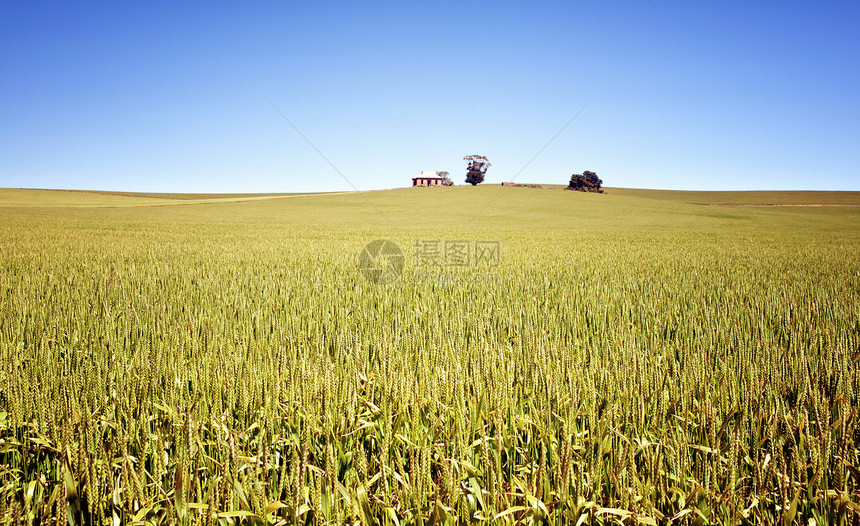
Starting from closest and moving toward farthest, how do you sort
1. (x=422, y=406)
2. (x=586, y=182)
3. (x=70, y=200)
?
(x=422, y=406) < (x=70, y=200) < (x=586, y=182)

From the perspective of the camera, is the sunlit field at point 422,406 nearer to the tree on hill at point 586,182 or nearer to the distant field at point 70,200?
the distant field at point 70,200

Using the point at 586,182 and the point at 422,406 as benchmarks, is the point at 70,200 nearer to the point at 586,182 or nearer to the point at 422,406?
the point at 422,406

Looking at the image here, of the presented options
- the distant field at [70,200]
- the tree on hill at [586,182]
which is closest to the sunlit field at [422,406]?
the distant field at [70,200]

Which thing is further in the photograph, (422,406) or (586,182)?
(586,182)

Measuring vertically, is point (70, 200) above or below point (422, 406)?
above

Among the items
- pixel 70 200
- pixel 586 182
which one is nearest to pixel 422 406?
pixel 70 200

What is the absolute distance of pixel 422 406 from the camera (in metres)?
2.18

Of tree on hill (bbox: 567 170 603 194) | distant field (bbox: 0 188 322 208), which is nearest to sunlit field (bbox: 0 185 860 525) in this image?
distant field (bbox: 0 188 322 208)

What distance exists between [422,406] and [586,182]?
71732 millimetres

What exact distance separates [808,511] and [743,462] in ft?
0.90

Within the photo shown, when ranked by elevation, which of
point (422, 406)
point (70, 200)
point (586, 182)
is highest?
point (586, 182)

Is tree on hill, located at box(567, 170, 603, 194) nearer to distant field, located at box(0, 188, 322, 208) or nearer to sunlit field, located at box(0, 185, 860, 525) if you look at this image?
distant field, located at box(0, 188, 322, 208)

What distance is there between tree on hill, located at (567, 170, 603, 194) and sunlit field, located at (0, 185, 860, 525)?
219 feet

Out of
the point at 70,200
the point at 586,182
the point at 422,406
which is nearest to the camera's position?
the point at 422,406
